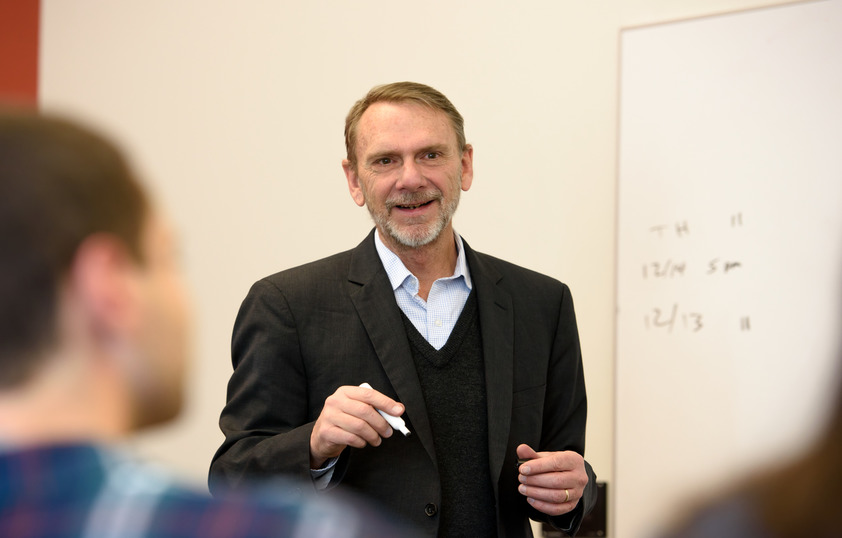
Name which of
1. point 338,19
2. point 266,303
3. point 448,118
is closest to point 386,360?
point 266,303

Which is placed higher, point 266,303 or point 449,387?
point 266,303

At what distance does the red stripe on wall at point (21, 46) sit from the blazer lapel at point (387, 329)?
1.93m

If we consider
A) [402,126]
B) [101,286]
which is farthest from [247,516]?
[402,126]

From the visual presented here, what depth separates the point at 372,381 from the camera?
5.83 ft

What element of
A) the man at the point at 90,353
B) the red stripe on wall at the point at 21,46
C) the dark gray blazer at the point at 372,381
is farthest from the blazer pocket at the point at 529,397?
the red stripe on wall at the point at 21,46

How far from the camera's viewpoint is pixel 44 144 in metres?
0.63

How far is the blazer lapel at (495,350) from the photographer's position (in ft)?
5.65

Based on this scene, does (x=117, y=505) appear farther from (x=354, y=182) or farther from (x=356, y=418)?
(x=354, y=182)

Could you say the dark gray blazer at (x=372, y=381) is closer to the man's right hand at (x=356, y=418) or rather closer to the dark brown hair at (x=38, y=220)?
the man's right hand at (x=356, y=418)

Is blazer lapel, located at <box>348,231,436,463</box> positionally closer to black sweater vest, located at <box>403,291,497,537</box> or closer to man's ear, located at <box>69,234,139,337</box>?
black sweater vest, located at <box>403,291,497,537</box>

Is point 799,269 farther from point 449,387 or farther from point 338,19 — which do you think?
point 338,19

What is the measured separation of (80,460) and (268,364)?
3.75 ft

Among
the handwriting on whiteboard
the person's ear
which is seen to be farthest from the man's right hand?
the handwriting on whiteboard

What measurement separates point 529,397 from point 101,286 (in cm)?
134
